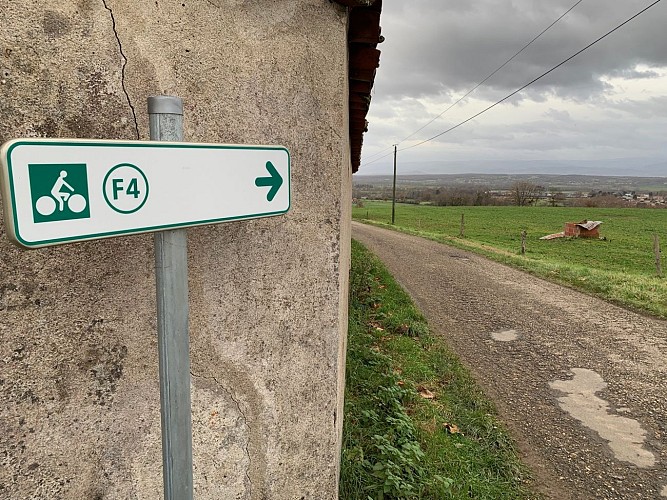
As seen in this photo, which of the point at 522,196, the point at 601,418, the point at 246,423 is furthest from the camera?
the point at 522,196

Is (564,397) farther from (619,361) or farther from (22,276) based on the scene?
(22,276)

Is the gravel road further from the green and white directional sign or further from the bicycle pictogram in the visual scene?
the bicycle pictogram

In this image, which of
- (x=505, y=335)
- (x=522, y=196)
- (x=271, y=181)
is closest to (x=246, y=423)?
(x=271, y=181)

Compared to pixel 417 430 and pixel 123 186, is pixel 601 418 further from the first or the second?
pixel 123 186

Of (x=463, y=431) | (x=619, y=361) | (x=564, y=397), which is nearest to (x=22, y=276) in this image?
(x=463, y=431)

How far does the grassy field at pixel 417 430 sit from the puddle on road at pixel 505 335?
1100mm

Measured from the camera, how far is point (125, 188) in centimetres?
84

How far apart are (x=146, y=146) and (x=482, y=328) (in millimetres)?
7023

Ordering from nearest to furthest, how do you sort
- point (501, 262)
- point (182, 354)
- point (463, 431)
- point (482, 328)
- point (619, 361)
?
point (182, 354) → point (463, 431) → point (619, 361) → point (482, 328) → point (501, 262)

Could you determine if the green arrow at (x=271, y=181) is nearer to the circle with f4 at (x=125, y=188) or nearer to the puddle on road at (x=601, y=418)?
the circle with f4 at (x=125, y=188)

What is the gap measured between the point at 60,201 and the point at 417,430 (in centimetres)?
355

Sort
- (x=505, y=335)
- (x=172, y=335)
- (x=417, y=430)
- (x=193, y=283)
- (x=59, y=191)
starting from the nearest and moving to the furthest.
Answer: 1. (x=59, y=191)
2. (x=172, y=335)
3. (x=193, y=283)
4. (x=417, y=430)
5. (x=505, y=335)

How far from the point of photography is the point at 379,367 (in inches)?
187

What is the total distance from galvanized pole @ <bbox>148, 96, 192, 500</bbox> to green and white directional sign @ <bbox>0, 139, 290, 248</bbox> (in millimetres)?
52
